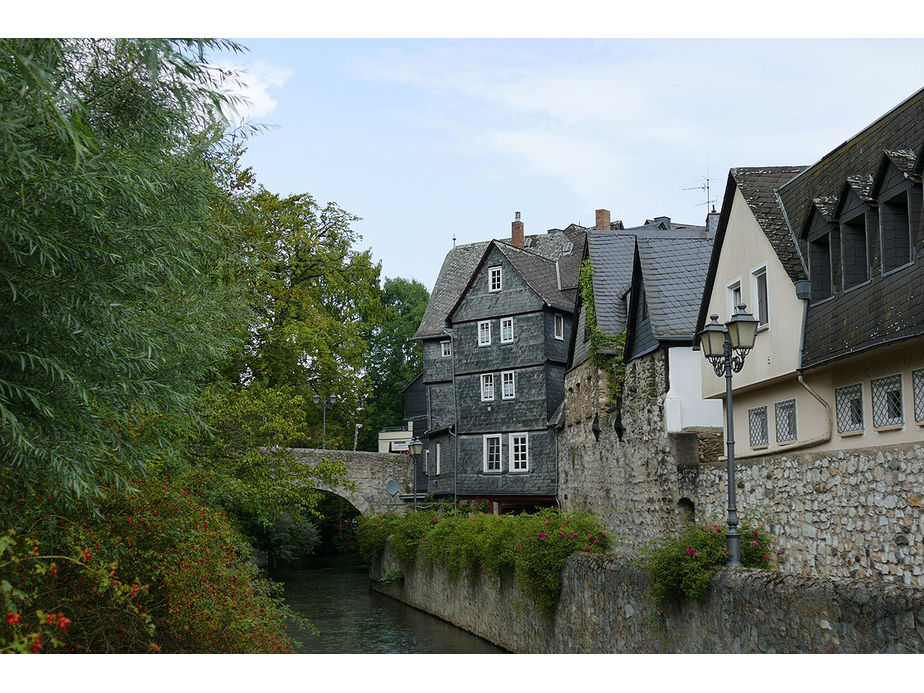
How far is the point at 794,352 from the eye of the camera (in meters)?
13.1

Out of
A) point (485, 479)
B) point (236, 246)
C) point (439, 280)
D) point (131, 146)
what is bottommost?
point (485, 479)

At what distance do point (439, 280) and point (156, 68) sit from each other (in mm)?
33686

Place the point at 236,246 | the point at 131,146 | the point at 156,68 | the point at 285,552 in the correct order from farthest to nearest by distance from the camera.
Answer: the point at 285,552
the point at 236,246
the point at 131,146
the point at 156,68

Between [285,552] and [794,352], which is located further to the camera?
[285,552]

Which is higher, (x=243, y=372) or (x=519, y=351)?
(x=519, y=351)

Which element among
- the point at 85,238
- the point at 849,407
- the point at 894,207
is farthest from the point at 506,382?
the point at 85,238

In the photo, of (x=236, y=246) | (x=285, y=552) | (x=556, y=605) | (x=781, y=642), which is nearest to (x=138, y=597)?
(x=781, y=642)

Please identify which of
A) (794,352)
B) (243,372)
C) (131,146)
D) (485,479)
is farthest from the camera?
(485,479)

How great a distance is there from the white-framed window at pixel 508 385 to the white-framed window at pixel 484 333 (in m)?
1.40

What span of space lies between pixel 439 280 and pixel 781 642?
33.8m

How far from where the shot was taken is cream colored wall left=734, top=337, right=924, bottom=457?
34.5 ft

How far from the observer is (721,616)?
890 centimetres

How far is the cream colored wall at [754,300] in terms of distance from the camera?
43.8 ft

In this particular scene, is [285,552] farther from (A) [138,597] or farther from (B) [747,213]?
(A) [138,597]
